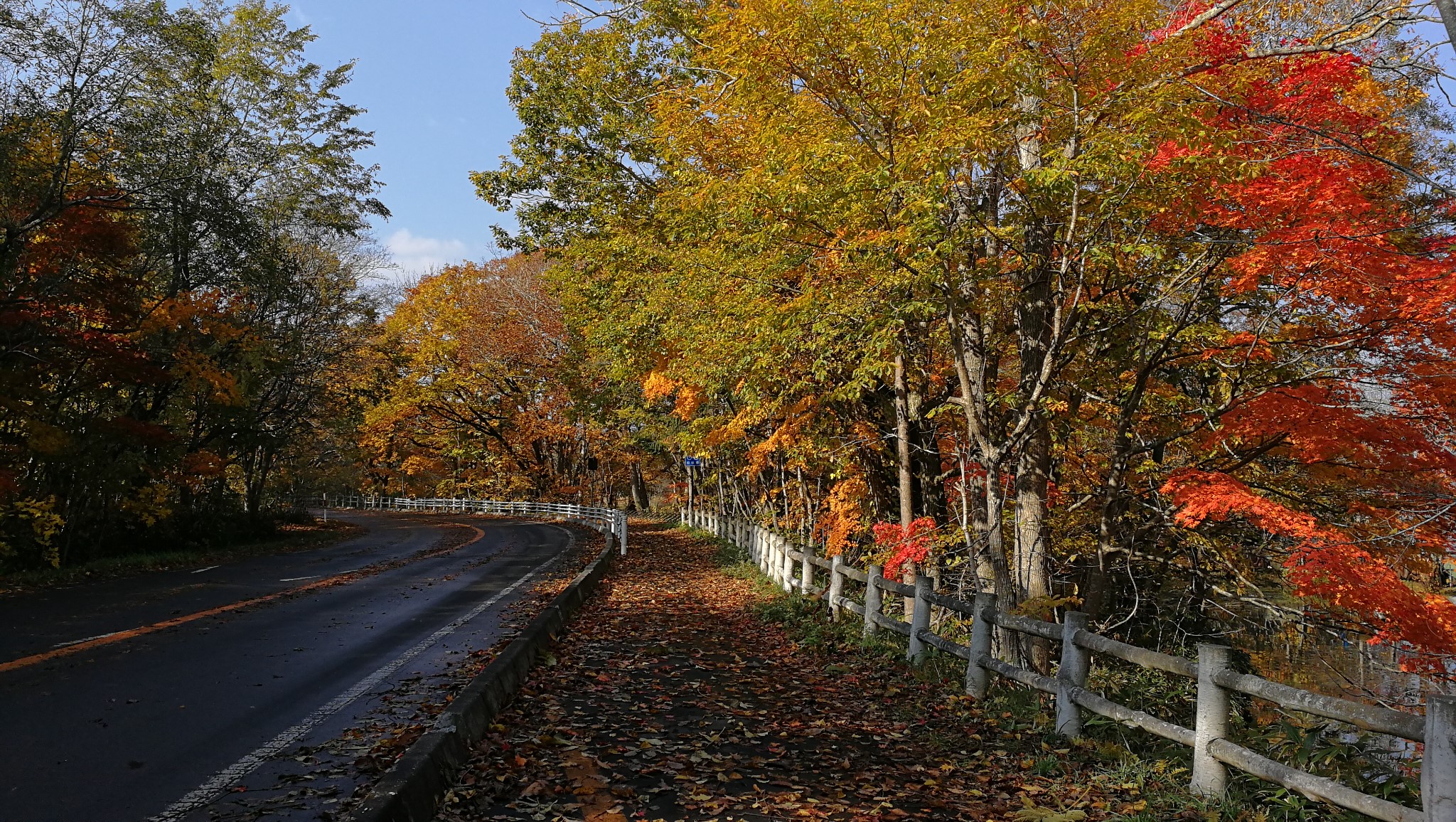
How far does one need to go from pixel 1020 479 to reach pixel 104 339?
16.8m

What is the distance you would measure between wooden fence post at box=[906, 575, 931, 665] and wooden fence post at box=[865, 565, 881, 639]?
3.78 feet

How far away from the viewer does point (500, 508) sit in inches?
2126

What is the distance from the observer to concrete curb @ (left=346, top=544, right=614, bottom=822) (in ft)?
14.3

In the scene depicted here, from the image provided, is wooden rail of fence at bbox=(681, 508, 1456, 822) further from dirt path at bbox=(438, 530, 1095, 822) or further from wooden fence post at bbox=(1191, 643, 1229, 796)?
dirt path at bbox=(438, 530, 1095, 822)

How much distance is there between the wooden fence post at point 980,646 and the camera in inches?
322

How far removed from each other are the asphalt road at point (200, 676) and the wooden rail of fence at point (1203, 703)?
15.7 ft

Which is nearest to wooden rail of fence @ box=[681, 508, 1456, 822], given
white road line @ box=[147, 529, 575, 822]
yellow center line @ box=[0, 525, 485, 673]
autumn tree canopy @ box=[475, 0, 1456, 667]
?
autumn tree canopy @ box=[475, 0, 1456, 667]

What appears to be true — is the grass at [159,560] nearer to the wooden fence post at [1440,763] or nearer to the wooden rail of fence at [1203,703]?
the wooden rail of fence at [1203,703]

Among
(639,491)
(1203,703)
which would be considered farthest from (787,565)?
(639,491)

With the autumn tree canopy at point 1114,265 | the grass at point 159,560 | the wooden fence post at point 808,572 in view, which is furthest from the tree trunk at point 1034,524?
the grass at point 159,560

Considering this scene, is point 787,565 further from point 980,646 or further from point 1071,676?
point 1071,676

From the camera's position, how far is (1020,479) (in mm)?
9938

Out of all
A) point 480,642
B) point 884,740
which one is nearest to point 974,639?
point 884,740

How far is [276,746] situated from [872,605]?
7.00m
